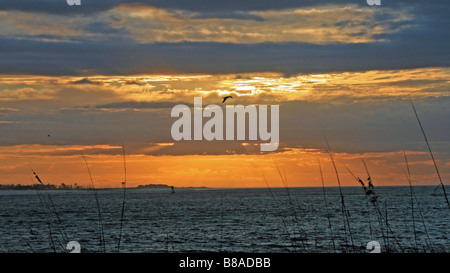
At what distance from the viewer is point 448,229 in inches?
1570

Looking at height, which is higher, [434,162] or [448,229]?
[448,229]

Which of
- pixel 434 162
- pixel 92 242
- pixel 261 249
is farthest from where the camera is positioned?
pixel 92 242

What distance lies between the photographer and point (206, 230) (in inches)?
1603
